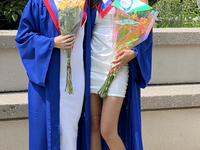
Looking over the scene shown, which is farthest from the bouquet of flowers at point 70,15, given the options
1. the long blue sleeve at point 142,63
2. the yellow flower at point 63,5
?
the long blue sleeve at point 142,63

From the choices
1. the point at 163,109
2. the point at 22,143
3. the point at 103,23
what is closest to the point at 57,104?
the point at 103,23

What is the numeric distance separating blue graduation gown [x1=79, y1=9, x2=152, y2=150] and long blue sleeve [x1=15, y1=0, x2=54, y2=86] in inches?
13.5

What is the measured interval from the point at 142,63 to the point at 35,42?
91 centimetres

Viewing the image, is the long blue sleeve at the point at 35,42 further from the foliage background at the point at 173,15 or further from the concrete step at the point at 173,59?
the foliage background at the point at 173,15

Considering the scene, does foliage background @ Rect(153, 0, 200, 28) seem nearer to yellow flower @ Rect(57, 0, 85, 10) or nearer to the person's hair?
the person's hair

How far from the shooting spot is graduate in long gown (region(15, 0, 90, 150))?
240 centimetres

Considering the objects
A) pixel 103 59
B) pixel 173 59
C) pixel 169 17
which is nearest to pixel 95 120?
pixel 103 59

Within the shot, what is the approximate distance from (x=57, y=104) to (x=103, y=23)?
767mm

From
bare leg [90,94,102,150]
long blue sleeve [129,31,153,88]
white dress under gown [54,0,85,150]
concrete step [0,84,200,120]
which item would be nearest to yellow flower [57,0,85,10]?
white dress under gown [54,0,85,150]

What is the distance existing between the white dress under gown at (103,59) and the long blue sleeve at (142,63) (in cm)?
8

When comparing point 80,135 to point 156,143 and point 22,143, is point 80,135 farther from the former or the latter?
point 156,143

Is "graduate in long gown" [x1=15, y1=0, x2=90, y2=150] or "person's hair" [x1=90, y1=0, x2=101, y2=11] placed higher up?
"person's hair" [x1=90, y1=0, x2=101, y2=11]

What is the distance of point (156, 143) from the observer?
149 inches

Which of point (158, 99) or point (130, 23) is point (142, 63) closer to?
point (130, 23)
